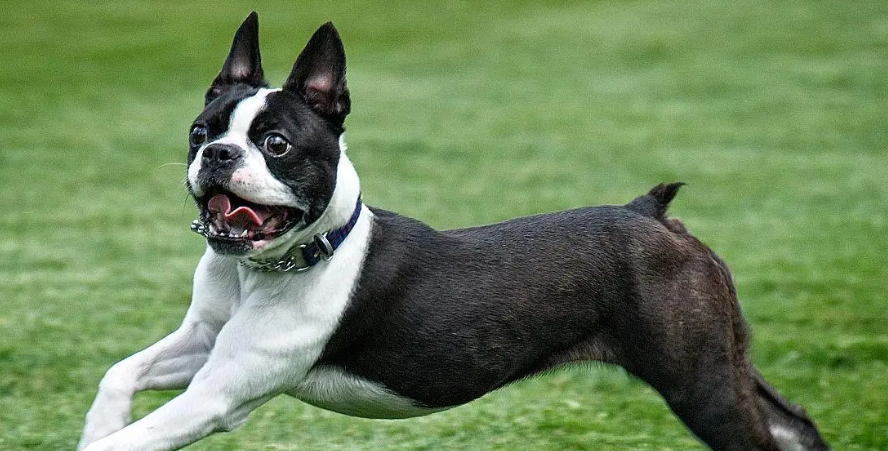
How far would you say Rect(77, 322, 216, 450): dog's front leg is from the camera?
553 centimetres

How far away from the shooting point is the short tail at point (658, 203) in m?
6.10

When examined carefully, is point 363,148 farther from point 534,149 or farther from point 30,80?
point 30,80

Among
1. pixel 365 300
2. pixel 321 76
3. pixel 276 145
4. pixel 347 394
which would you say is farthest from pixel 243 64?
pixel 347 394

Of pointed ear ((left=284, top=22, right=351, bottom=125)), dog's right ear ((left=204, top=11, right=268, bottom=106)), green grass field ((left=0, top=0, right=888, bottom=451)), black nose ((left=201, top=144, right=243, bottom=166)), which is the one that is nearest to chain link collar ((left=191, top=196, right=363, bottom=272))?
black nose ((left=201, top=144, right=243, bottom=166))

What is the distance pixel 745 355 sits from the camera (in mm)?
6039

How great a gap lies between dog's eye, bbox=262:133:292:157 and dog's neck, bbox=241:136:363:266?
245 mm

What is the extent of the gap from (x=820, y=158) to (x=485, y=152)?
3.98m

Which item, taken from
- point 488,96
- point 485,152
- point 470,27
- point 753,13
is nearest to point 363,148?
point 485,152

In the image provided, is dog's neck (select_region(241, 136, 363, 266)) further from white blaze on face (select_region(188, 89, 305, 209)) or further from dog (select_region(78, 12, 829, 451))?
white blaze on face (select_region(188, 89, 305, 209))

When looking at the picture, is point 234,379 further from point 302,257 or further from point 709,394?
point 709,394

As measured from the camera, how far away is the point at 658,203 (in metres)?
6.14

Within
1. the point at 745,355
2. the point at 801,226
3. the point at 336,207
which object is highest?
the point at 336,207

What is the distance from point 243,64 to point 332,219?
785 mm

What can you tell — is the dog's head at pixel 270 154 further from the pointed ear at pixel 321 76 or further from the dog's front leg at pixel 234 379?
the dog's front leg at pixel 234 379
